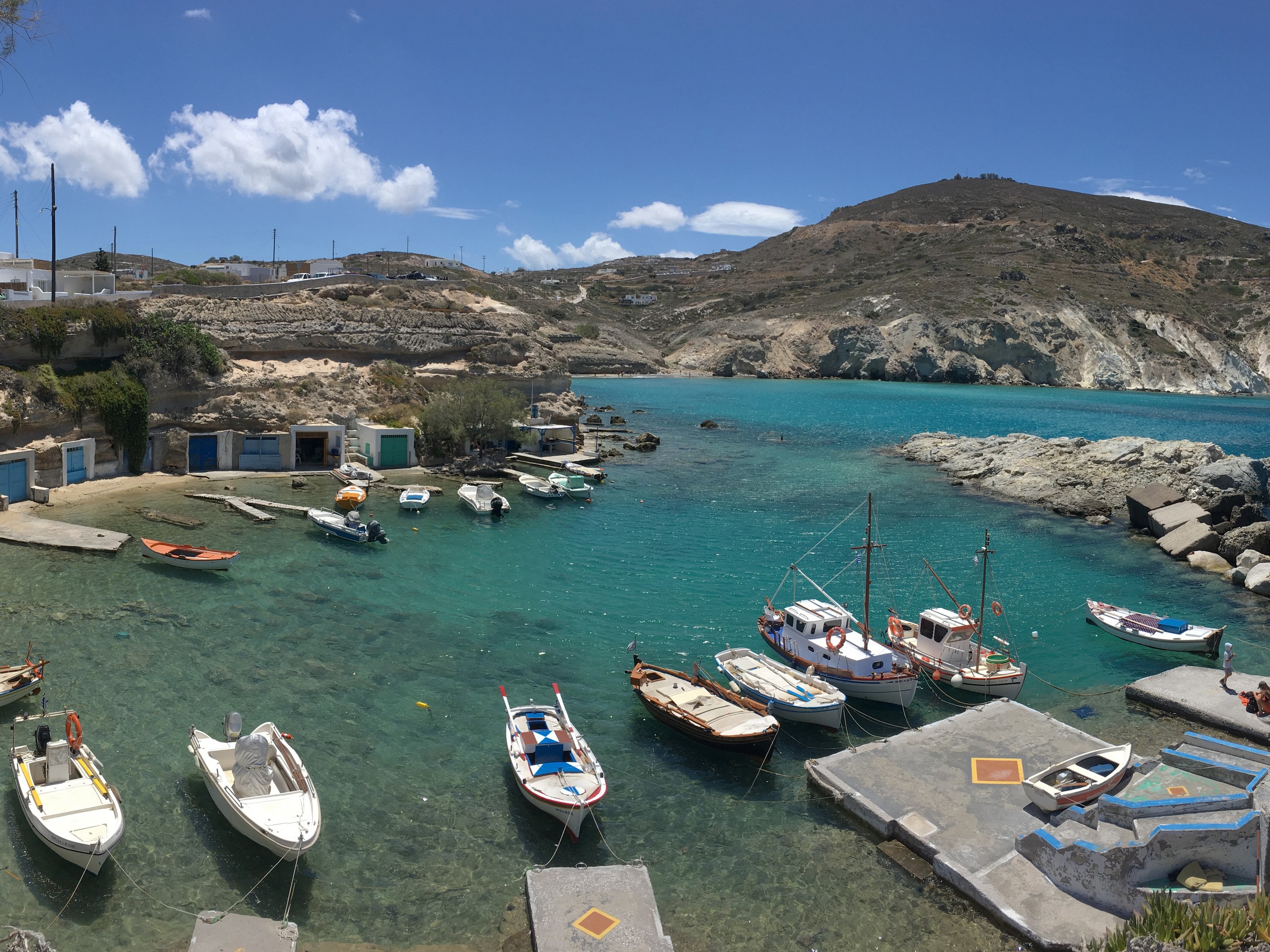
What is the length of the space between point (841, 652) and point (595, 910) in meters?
12.4

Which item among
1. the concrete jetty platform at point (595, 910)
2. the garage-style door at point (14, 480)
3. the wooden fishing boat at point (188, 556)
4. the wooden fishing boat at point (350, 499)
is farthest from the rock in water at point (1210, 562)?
the garage-style door at point (14, 480)

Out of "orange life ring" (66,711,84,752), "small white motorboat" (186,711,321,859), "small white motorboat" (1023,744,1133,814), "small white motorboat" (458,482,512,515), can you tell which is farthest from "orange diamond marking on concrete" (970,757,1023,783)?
"small white motorboat" (458,482,512,515)

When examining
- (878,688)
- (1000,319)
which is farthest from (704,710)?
(1000,319)

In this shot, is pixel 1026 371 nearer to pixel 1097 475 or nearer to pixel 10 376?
pixel 1097 475

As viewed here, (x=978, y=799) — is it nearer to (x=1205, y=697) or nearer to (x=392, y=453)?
(x=1205, y=697)

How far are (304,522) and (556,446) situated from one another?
2503 cm

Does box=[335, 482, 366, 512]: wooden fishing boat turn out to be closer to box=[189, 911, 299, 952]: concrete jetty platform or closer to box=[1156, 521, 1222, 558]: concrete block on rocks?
box=[189, 911, 299, 952]: concrete jetty platform

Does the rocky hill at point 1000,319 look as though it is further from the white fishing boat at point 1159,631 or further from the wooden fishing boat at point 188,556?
the white fishing boat at point 1159,631

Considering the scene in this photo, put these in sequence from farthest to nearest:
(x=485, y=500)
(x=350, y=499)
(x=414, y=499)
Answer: (x=485, y=500), (x=414, y=499), (x=350, y=499)

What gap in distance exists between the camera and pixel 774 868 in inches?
649

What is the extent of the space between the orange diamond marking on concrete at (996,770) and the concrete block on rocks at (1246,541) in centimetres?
2677

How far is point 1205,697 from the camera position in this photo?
23.7 metres

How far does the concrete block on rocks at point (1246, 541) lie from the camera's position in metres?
38.2

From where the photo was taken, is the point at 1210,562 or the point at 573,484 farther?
the point at 573,484
